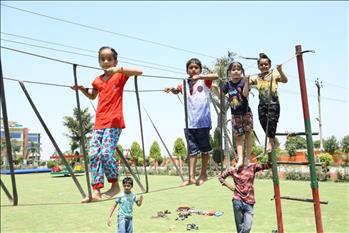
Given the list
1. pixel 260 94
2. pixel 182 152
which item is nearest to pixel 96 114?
pixel 260 94

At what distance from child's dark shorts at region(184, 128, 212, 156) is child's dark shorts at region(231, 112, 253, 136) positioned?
0.41m

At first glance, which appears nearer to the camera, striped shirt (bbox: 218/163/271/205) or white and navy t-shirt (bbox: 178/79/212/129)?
white and navy t-shirt (bbox: 178/79/212/129)

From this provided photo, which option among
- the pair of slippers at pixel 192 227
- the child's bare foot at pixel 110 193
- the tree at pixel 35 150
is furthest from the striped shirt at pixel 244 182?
the tree at pixel 35 150

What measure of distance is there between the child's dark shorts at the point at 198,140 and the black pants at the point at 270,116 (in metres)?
0.91

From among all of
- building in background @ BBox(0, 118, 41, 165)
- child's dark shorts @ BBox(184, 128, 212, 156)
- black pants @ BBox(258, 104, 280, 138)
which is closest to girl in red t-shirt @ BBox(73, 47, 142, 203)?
child's dark shorts @ BBox(184, 128, 212, 156)

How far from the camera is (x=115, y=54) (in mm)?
4102

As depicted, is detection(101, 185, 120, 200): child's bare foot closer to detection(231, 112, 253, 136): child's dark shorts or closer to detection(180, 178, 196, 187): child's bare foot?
detection(180, 178, 196, 187): child's bare foot

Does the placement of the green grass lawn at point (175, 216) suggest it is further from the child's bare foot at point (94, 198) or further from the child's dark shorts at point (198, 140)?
the child's bare foot at point (94, 198)

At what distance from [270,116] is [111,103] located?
2.52m

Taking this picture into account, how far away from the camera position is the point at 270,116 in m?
5.42

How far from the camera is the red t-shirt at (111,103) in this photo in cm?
396

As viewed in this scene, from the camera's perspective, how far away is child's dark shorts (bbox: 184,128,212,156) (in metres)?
5.17

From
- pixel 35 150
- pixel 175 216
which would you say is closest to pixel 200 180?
pixel 175 216

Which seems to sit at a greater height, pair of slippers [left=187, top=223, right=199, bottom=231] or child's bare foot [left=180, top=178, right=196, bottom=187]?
child's bare foot [left=180, top=178, right=196, bottom=187]
